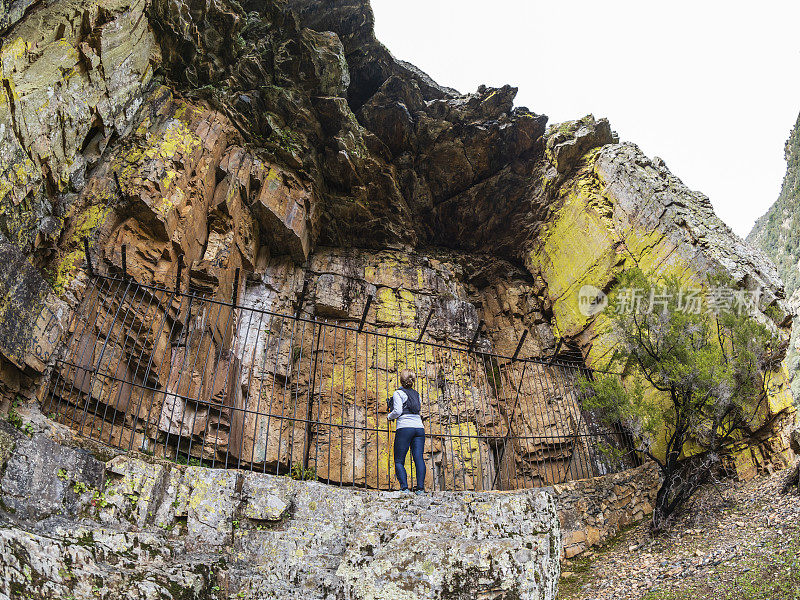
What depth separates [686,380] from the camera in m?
7.62

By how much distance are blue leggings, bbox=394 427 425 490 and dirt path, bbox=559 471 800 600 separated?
3053 mm

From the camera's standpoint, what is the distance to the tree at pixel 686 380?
767 cm

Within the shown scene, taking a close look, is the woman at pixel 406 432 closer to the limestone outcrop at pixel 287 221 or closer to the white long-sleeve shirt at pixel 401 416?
the white long-sleeve shirt at pixel 401 416

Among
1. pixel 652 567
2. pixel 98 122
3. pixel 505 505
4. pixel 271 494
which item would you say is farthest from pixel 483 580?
pixel 98 122

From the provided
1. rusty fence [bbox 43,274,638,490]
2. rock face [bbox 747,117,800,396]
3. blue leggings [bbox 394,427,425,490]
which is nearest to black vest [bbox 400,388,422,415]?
blue leggings [bbox 394,427,425,490]

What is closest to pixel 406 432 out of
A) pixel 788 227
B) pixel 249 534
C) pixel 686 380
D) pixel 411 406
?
pixel 411 406

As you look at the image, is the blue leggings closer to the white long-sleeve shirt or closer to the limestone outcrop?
the white long-sleeve shirt

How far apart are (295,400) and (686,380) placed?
601 centimetres

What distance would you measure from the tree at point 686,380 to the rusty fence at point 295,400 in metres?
0.85

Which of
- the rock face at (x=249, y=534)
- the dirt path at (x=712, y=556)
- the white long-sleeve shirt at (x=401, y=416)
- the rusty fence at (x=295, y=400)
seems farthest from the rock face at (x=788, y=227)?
the rock face at (x=249, y=534)

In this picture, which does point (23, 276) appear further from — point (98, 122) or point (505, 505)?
point (505, 505)

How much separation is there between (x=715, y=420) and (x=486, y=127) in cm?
937

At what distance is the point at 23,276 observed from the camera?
477cm

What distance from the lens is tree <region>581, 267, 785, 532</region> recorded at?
7668 millimetres
